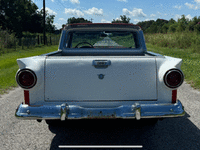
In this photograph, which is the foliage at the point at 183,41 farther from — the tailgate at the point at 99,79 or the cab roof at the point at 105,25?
the tailgate at the point at 99,79

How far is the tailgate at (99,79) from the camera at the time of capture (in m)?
2.78

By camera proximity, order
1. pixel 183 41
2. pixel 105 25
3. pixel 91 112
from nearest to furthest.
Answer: pixel 91 112 < pixel 105 25 < pixel 183 41

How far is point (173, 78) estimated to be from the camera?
2.78m

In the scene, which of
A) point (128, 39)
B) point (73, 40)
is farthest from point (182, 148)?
point (73, 40)

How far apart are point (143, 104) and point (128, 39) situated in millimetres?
2718

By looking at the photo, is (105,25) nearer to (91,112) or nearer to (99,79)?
(99,79)

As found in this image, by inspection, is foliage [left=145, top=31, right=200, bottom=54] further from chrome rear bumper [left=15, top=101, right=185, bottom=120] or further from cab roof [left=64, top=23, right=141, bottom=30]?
chrome rear bumper [left=15, top=101, right=185, bottom=120]

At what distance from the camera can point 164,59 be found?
2826mm

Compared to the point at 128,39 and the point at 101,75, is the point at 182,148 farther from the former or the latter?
the point at 128,39

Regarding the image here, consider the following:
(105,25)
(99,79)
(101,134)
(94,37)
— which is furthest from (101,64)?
(94,37)

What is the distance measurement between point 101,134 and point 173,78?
158 centimetres

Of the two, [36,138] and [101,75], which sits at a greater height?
[101,75]

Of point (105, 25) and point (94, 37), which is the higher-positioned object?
point (105, 25)

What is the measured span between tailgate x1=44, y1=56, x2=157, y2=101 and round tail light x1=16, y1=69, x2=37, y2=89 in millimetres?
181
